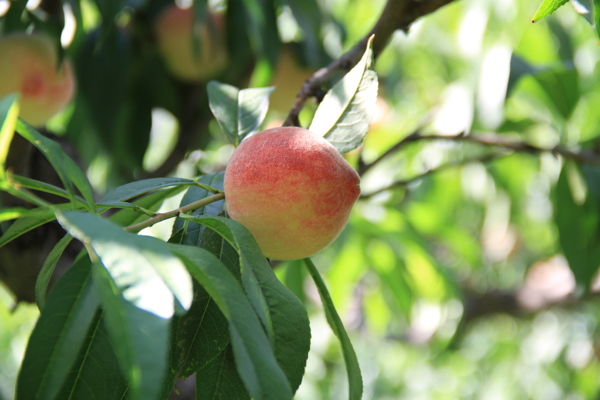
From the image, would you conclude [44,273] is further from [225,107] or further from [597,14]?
[597,14]

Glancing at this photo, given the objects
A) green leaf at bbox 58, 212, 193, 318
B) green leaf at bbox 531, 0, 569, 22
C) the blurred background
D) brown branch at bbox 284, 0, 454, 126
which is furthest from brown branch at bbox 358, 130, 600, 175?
green leaf at bbox 58, 212, 193, 318

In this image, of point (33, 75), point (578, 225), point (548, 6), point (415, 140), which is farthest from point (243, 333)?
point (578, 225)

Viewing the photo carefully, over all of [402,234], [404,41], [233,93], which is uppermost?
[233,93]

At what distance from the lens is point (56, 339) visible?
40cm

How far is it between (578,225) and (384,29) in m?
0.53

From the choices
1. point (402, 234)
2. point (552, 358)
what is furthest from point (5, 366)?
point (552, 358)

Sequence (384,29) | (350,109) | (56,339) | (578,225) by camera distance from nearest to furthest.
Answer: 1. (56,339)
2. (350,109)
3. (384,29)
4. (578,225)

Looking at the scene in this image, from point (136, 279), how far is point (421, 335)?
1.52 meters

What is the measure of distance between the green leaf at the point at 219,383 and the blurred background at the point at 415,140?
0.42 meters

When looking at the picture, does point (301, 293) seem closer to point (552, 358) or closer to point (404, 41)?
point (404, 41)

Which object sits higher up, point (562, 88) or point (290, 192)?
point (290, 192)

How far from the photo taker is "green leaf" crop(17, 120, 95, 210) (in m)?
0.41

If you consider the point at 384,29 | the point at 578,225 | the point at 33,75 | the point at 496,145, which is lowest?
the point at 578,225

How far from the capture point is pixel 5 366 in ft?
4.63
